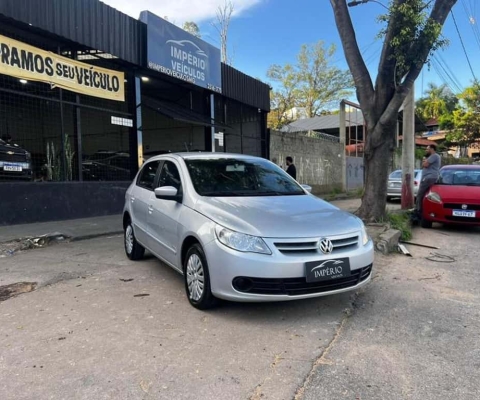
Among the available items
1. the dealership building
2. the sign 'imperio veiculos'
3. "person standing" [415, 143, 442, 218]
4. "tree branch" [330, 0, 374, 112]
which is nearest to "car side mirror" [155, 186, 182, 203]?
"tree branch" [330, 0, 374, 112]

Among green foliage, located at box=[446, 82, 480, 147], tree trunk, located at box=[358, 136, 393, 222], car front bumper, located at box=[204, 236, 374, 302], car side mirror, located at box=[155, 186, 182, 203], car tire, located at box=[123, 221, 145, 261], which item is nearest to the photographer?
car front bumper, located at box=[204, 236, 374, 302]

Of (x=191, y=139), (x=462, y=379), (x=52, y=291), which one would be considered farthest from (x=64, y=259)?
(x=191, y=139)

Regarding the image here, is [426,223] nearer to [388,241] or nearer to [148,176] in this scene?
[388,241]

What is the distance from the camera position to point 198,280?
4008 mm

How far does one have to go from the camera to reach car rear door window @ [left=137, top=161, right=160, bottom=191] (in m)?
5.59

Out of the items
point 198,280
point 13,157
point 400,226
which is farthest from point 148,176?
point 400,226

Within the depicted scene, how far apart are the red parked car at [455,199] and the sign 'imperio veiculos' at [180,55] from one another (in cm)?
796

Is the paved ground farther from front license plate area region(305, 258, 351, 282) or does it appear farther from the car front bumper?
front license plate area region(305, 258, 351, 282)

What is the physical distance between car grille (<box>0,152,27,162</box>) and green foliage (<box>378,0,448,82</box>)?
8042 millimetres

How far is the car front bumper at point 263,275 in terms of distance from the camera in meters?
3.54

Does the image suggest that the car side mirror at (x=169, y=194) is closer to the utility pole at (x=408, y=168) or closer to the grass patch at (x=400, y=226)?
the grass patch at (x=400, y=226)

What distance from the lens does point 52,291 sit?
15.6ft

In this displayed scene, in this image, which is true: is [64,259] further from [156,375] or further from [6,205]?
[156,375]

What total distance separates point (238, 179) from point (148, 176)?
148cm
